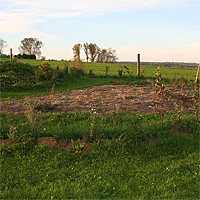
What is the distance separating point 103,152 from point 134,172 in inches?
30.4

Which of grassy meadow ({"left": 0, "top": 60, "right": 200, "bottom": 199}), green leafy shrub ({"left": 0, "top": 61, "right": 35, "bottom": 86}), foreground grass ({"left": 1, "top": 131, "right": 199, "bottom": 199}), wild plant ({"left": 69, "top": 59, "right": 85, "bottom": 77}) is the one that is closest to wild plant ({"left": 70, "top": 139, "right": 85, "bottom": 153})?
grassy meadow ({"left": 0, "top": 60, "right": 200, "bottom": 199})

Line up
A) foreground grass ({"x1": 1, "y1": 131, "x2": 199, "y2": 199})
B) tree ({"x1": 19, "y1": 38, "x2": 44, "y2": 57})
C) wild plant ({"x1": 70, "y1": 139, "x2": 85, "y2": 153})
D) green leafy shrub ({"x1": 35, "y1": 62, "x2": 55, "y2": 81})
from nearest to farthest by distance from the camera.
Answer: foreground grass ({"x1": 1, "y1": 131, "x2": 199, "y2": 199})
wild plant ({"x1": 70, "y1": 139, "x2": 85, "y2": 153})
green leafy shrub ({"x1": 35, "y1": 62, "x2": 55, "y2": 81})
tree ({"x1": 19, "y1": 38, "x2": 44, "y2": 57})

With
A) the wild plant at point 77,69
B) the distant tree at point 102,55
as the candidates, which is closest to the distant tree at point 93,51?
the distant tree at point 102,55

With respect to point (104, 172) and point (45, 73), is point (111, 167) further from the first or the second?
point (45, 73)

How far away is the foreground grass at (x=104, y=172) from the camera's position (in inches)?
118

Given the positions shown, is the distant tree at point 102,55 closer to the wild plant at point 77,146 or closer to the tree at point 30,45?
the tree at point 30,45

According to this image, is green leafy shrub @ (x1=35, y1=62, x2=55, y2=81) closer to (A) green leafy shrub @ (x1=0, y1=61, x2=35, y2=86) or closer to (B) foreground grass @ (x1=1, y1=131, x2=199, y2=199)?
(A) green leafy shrub @ (x1=0, y1=61, x2=35, y2=86)

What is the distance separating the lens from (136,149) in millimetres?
4273

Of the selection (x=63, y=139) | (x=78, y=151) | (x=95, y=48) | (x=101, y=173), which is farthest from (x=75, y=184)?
(x=95, y=48)

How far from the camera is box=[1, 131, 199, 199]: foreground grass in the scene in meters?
2.99

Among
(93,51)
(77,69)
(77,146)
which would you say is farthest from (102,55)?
(77,146)

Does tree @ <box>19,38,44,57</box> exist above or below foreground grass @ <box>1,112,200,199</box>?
above

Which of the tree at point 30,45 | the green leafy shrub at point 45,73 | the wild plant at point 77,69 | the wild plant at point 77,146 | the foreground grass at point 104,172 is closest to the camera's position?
the foreground grass at point 104,172

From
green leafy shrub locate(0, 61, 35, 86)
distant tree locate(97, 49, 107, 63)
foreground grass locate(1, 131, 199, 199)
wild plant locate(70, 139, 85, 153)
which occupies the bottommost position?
foreground grass locate(1, 131, 199, 199)
